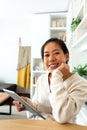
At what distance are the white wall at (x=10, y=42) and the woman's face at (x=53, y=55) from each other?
195 inches

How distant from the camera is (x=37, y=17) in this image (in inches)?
202

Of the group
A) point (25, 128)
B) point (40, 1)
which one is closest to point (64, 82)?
point (25, 128)

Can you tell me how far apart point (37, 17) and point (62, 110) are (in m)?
4.45

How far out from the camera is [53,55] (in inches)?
49.9

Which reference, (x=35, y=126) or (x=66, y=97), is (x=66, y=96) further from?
(x=35, y=126)

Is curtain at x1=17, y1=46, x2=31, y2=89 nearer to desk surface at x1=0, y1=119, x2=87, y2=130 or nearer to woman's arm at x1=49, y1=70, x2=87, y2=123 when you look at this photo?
woman's arm at x1=49, y1=70, x2=87, y2=123

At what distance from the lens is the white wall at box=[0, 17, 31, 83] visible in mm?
6180

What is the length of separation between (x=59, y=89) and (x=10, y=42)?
543 centimetres

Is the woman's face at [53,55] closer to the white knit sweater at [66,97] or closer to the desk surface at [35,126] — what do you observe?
the white knit sweater at [66,97]

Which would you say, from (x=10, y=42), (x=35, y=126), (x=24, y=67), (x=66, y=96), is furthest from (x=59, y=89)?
(x=10, y=42)

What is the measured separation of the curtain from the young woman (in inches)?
167

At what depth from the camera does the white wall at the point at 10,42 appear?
6.18 metres

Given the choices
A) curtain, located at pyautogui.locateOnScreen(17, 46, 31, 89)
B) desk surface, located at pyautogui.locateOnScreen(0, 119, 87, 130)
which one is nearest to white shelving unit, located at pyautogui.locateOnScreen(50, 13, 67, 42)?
curtain, located at pyautogui.locateOnScreen(17, 46, 31, 89)

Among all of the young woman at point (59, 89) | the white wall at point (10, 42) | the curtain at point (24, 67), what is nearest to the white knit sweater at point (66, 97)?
the young woman at point (59, 89)
